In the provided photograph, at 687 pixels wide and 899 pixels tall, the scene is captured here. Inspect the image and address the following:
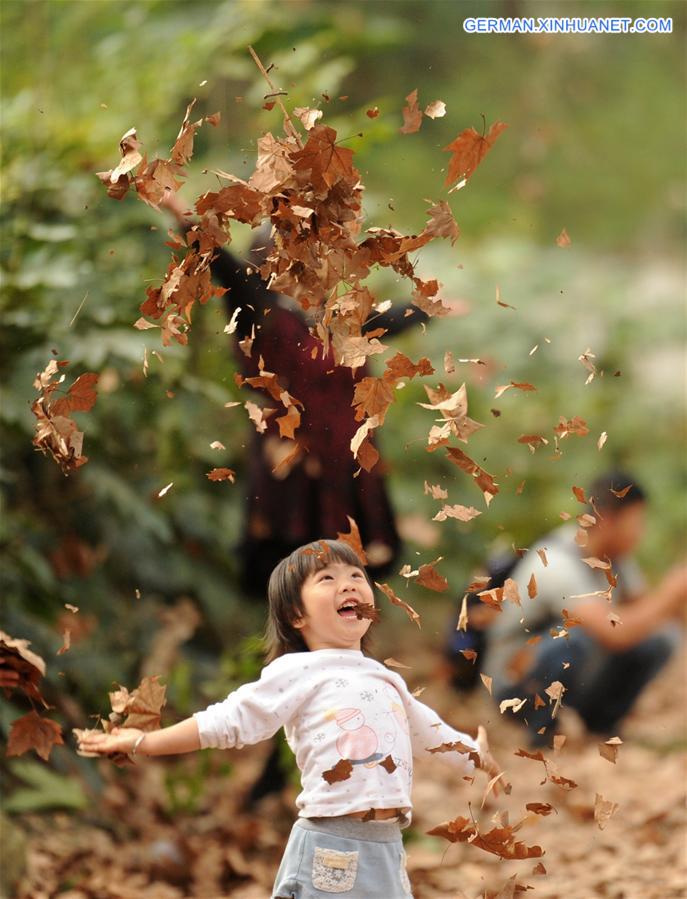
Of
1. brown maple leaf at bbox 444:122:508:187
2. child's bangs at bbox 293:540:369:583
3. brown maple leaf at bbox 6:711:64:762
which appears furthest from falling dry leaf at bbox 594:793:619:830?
brown maple leaf at bbox 444:122:508:187

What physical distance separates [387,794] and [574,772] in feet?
7.39

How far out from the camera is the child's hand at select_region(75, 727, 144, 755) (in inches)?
70.0

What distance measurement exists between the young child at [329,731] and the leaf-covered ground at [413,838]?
68 centimetres

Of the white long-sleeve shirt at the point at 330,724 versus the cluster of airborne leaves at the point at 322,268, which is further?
the cluster of airborne leaves at the point at 322,268

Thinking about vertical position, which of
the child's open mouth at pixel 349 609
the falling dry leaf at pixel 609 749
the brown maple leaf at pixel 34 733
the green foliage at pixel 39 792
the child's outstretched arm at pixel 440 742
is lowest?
the green foliage at pixel 39 792

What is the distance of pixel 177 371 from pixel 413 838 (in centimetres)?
125

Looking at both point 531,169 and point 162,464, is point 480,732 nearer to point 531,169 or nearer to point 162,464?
point 162,464

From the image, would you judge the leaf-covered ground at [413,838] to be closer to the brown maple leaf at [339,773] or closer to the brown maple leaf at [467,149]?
the brown maple leaf at [339,773]

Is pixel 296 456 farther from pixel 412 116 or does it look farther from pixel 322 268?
pixel 412 116

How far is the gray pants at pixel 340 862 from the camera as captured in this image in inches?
68.2

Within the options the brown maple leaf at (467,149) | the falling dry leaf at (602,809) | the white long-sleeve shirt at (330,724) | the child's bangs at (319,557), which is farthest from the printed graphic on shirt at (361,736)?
the brown maple leaf at (467,149)

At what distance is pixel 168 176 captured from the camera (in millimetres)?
1897

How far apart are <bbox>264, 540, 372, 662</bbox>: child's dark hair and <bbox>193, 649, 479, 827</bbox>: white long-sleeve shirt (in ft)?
0.19

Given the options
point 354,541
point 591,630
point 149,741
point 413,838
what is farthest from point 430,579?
point 591,630
